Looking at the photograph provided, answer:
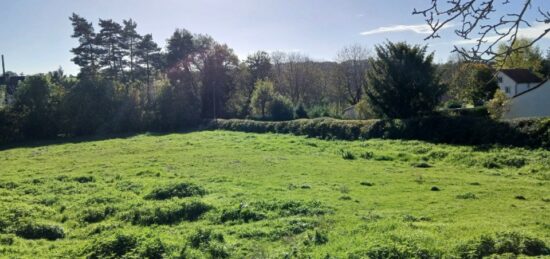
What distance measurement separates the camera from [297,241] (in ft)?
27.4

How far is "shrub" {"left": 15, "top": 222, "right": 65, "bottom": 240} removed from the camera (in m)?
9.82

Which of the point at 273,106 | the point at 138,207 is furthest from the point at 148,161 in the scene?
the point at 273,106

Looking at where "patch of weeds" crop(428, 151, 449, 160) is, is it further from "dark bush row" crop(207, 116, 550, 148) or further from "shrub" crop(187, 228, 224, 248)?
"shrub" crop(187, 228, 224, 248)

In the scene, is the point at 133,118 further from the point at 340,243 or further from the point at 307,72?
the point at 340,243

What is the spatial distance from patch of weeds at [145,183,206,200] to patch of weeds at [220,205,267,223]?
2728 mm

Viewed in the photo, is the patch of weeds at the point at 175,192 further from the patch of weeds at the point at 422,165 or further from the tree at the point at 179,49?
the tree at the point at 179,49

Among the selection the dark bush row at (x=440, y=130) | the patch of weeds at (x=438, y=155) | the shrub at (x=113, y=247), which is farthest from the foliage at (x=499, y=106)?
the shrub at (x=113, y=247)

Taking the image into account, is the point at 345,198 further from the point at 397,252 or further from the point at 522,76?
the point at 522,76

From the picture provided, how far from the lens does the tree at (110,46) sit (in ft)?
183

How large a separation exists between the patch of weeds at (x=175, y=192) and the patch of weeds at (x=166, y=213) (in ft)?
4.64

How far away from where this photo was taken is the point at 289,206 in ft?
36.3

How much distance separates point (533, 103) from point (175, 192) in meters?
29.8

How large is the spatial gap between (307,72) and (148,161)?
45790 mm

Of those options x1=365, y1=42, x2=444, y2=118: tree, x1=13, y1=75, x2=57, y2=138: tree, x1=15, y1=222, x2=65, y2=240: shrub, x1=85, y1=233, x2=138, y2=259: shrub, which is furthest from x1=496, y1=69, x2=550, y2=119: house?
x1=13, y1=75, x2=57, y2=138: tree
